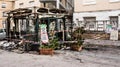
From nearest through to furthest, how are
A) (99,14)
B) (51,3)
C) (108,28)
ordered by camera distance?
1. (108,28)
2. (99,14)
3. (51,3)

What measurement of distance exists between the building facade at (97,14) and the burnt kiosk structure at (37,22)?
10.3 ft

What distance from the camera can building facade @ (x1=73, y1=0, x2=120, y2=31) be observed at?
23.6 meters

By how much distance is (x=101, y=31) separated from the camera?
2403 centimetres

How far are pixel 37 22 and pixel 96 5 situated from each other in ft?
23.8

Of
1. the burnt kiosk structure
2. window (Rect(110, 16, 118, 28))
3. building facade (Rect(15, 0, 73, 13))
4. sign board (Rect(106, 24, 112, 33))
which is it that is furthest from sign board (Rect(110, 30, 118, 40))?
building facade (Rect(15, 0, 73, 13))

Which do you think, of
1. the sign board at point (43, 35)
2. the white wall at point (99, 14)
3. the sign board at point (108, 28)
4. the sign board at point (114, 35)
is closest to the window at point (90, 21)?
the white wall at point (99, 14)

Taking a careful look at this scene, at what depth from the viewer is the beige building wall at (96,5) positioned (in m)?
23.7

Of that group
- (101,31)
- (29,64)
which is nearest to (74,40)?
(101,31)

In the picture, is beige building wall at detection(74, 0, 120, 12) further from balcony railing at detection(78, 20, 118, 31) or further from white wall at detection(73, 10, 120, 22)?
balcony railing at detection(78, 20, 118, 31)

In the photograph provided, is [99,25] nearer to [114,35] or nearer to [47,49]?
[114,35]

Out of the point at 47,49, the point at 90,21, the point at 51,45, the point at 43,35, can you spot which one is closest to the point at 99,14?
the point at 90,21

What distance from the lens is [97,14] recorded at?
25.0 meters

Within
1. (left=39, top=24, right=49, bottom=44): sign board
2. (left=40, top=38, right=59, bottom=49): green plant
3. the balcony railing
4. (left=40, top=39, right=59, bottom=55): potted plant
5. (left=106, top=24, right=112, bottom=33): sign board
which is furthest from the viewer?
the balcony railing


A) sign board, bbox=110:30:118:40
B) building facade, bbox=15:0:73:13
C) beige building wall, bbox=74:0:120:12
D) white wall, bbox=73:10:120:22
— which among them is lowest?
sign board, bbox=110:30:118:40
